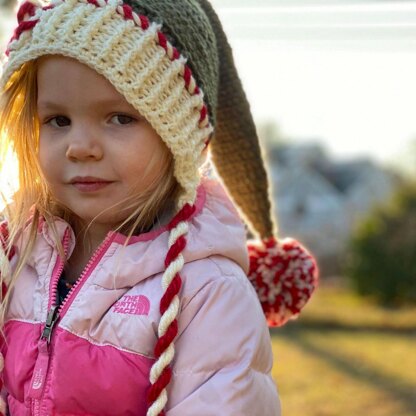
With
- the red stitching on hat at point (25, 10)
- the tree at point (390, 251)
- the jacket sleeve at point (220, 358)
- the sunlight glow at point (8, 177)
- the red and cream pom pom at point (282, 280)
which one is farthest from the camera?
the tree at point (390, 251)

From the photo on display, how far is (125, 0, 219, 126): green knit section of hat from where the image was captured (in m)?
1.45

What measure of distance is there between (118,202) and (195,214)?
0.54ft

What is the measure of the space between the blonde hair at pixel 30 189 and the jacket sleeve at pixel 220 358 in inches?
8.0

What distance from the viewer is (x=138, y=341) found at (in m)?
1.41

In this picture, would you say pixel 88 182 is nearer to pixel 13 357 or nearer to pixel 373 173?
pixel 13 357

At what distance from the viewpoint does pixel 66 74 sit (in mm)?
1424

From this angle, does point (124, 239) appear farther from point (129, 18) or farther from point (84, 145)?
point (129, 18)

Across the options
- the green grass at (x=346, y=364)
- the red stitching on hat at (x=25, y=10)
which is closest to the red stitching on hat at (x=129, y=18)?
the red stitching on hat at (x=25, y=10)

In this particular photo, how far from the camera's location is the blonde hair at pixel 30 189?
4.95 ft

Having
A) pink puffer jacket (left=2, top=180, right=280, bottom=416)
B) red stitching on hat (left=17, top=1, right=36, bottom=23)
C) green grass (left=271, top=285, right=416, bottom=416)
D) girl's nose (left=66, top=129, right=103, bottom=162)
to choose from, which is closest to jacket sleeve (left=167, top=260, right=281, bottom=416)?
pink puffer jacket (left=2, top=180, right=280, bottom=416)

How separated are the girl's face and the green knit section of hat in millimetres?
145

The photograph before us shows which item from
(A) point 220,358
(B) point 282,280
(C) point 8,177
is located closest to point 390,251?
(B) point 282,280

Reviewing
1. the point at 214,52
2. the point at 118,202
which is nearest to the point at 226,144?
the point at 214,52

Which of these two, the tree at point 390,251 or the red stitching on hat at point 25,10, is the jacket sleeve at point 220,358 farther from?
the tree at point 390,251
